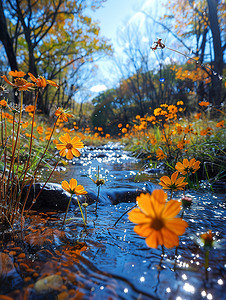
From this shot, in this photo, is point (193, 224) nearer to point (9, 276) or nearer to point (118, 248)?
point (118, 248)

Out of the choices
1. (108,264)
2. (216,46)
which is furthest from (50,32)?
(108,264)

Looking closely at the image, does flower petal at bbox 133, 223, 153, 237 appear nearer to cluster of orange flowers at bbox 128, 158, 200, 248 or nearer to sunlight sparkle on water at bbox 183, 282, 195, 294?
cluster of orange flowers at bbox 128, 158, 200, 248

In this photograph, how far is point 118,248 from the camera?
0.77m

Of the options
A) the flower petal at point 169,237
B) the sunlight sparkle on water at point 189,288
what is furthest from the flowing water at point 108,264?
the flower petal at point 169,237

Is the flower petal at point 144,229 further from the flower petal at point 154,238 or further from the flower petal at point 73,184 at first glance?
the flower petal at point 73,184

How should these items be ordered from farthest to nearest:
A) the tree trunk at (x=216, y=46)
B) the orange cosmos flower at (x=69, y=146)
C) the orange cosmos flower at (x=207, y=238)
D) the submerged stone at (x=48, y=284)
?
the tree trunk at (x=216, y=46) < the orange cosmos flower at (x=69, y=146) < the orange cosmos flower at (x=207, y=238) < the submerged stone at (x=48, y=284)

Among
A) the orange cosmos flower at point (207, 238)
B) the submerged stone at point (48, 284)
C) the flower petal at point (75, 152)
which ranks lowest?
the submerged stone at point (48, 284)

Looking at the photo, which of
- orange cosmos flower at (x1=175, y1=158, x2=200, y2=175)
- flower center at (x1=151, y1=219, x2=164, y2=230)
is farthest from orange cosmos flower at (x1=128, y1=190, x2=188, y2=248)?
orange cosmos flower at (x1=175, y1=158, x2=200, y2=175)

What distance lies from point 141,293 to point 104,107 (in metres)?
20.4

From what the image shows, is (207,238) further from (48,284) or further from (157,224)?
(48,284)

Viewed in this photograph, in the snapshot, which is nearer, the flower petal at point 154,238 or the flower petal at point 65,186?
the flower petal at point 154,238

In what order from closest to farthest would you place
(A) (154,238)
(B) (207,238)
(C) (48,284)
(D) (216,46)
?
(A) (154,238), (C) (48,284), (B) (207,238), (D) (216,46)

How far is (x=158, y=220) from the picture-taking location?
431 millimetres

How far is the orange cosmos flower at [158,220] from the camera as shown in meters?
0.42
